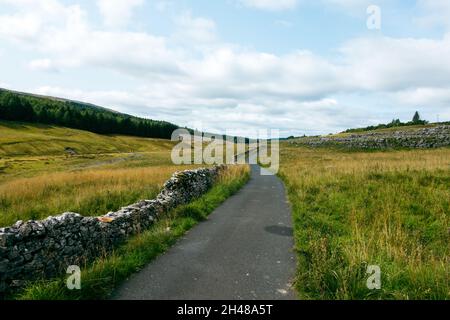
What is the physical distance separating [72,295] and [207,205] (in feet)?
29.4

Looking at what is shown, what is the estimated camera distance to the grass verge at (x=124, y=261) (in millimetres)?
5902

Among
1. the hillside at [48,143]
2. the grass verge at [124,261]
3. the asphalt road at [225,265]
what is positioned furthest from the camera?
the hillside at [48,143]

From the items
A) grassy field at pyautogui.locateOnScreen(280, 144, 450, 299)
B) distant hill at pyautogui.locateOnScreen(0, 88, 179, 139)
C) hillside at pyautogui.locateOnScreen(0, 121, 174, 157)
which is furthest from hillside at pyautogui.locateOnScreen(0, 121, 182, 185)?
grassy field at pyautogui.locateOnScreen(280, 144, 450, 299)

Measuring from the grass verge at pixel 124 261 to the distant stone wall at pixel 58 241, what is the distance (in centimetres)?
34

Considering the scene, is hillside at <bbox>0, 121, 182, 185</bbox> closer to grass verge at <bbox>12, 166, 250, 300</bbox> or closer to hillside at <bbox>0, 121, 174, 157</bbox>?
hillside at <bbox>0, 121, 174, 157</bbox>

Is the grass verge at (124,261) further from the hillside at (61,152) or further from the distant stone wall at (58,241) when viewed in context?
the hillside at (61,152)

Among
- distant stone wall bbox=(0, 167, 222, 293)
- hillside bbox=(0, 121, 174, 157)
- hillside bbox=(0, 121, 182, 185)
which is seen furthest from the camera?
hillside bbox=(0, 121, 174, 157)

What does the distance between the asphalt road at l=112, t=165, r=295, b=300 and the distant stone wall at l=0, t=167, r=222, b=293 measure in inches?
66.7

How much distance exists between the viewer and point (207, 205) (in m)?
14.6

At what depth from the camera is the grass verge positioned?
5902mm

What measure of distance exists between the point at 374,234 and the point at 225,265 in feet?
15.2

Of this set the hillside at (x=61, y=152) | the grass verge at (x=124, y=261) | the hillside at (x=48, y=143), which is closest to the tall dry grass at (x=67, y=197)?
the grass verge at (x=124, y=261)
